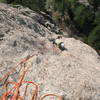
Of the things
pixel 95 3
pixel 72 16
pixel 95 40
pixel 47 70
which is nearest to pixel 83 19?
pixel 72 16

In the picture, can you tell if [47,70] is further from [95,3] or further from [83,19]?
[95,3]

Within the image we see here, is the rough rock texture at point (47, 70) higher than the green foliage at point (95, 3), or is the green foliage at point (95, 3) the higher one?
the rough rock texture at point (47, 70)

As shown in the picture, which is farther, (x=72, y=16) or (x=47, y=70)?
(x=72, y=16)

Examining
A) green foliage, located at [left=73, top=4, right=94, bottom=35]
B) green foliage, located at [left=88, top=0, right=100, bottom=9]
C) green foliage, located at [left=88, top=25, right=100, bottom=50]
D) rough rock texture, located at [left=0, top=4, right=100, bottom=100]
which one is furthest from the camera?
green foliage, located at [left=88, top=0, right=100, bottom=9]

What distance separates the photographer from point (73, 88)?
13.7 feet

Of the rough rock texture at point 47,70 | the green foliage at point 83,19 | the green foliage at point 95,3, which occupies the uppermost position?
the rough rock texture at point 47,70

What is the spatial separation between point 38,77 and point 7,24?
9.22 ft

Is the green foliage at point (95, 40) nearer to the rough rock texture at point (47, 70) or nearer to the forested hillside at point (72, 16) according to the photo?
the forested hillside at point (72, 16)

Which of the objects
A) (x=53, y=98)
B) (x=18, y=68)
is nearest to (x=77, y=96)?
(x=53, y=98)

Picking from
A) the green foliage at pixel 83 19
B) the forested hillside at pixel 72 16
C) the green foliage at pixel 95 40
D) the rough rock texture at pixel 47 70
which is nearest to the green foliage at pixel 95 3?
the forested hillside at pixel 72 16

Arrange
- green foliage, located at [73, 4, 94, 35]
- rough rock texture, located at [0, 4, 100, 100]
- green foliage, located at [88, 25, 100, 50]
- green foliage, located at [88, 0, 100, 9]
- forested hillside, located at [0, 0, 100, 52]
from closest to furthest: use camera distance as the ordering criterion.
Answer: rough rock texture, located at [0, 4, 100, 100] → green foliage, located at [88, 25, 100, 50] → forested hillside, located at [0, 0, 100, 52] → green foliage, located at [73, 4, 94, 35] → green foliage, located at [88, 0, 100, 9]

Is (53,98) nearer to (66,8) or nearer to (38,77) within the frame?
(38,77)

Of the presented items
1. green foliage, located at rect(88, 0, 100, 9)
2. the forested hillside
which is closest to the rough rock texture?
the forested hillside

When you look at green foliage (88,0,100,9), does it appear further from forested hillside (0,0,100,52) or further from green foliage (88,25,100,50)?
green foliage (88,25,100,50)
